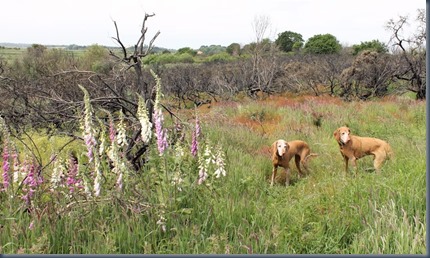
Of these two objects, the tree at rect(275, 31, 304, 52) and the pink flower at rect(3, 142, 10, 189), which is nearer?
the pink flower at rect(3, 142, 10, 189)

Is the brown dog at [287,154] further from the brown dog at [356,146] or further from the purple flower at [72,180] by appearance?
the purple flower at [72,180]

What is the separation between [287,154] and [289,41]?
50977 mm

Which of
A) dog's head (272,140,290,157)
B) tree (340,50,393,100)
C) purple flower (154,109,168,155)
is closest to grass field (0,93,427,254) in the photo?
purple flower (154,109,168,155)

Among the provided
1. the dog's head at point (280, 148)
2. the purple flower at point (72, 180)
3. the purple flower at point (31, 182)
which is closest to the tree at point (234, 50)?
the dog's head at point (280, 148)

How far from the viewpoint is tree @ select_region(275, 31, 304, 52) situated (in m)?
52.6

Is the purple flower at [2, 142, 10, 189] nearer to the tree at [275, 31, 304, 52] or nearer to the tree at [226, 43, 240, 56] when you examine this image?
the tree at [226, 43, 240, 56]

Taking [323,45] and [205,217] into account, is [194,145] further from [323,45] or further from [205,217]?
[323,45]

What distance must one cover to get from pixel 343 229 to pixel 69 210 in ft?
7.46

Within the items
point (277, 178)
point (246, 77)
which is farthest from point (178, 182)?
point (246, 77)

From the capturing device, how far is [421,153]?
526 cm

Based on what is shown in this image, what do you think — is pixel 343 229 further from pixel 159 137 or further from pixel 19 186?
pixel 19 186

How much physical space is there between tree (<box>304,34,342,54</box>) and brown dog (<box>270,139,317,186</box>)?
1671 inches

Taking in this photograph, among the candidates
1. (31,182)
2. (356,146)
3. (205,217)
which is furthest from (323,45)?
(31,182)

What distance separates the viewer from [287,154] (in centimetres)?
599
